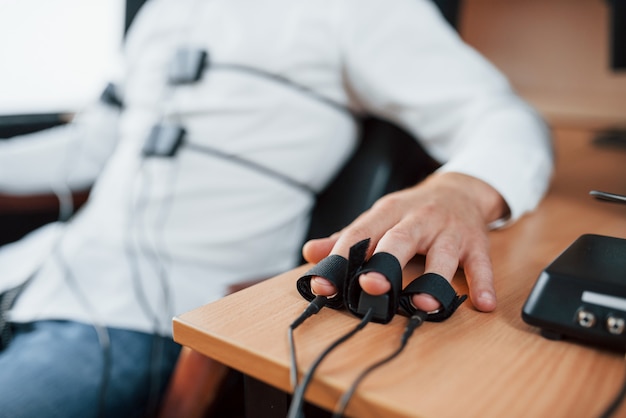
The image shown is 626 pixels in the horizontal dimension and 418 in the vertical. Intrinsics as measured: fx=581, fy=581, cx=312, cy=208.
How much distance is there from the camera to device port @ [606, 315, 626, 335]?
40 centimetres

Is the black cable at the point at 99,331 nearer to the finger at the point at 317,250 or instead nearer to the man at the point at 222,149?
the man at the point at 222,149

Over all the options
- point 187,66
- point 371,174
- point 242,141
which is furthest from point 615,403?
point 187,66

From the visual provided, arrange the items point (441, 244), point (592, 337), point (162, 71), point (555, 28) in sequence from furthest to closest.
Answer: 1. point (555, 28)
2. point (162, 71)
3. point (441, 244)
4. point (592, 337)

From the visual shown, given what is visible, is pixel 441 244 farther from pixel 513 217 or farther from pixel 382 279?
pixel 513 217

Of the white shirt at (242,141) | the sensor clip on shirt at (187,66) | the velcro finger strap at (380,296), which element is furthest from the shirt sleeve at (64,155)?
the velcro finger strap at (380,296)

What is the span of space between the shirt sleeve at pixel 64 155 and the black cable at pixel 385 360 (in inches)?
39.4

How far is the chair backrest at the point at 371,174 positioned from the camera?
0.94 m

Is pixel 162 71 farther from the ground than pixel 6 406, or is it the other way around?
pixel 162 71

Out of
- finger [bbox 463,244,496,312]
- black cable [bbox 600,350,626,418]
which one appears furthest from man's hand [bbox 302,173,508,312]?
black cable [bbox 600,350,626,418]

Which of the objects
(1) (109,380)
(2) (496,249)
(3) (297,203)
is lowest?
(1) (109,380)

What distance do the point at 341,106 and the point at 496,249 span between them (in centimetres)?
46

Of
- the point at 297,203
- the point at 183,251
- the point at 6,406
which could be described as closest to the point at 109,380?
the point at 6,406

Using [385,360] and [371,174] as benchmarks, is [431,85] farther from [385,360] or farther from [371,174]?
[385,360]

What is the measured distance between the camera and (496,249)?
65cm
